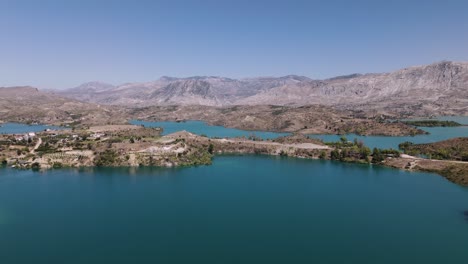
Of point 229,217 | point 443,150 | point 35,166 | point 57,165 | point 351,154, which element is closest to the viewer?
point 229,217

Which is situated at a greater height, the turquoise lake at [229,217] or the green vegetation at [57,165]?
the green vegetation at [57,165]

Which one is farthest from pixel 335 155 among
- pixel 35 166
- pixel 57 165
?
pixel 35 166

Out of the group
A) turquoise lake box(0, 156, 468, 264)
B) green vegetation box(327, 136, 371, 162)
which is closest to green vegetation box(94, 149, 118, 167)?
turquoise lake box(0, 156, 468, 264)

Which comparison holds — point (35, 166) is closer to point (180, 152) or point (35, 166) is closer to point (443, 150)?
point (180, 152)

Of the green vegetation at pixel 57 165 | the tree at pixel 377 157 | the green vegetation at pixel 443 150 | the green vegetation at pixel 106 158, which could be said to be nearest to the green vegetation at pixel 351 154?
the tree at pixel 377 157

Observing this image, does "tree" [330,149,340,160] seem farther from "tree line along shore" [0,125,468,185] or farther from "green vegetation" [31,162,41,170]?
"green vegetation" [31,162,41,170]

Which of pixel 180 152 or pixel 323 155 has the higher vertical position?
pixel 180 152

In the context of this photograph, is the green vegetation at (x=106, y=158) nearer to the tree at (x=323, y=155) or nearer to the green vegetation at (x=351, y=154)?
the tree at (x=323, y=155)

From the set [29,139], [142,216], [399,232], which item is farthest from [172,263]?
[29,139]
